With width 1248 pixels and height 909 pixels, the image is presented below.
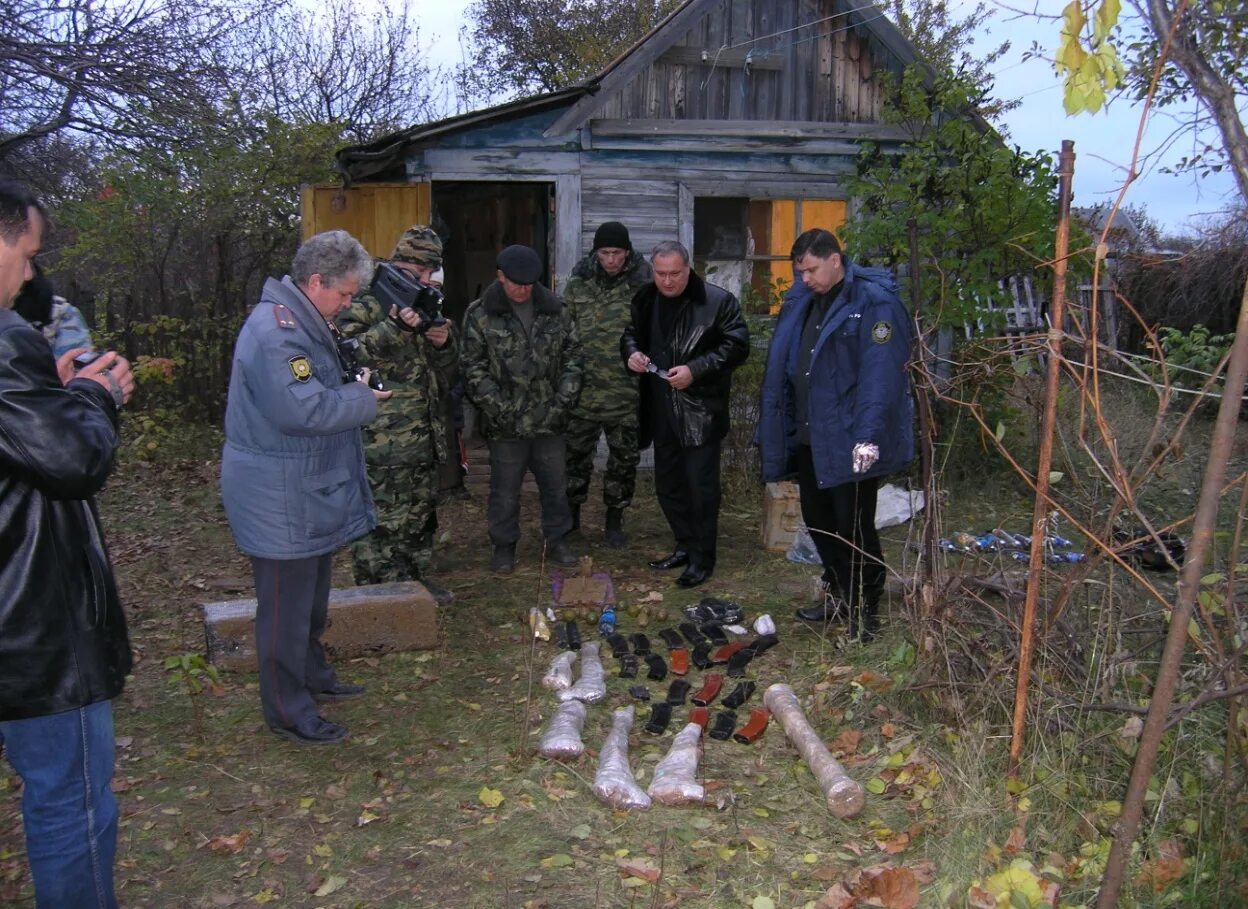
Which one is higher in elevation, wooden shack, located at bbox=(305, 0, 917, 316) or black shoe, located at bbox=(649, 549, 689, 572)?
wooden shack, located at bbox=(305, 0, 917, 316)

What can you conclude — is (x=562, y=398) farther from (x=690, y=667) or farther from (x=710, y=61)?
(x=710, y=61)

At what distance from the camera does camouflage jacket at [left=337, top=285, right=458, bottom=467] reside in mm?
5027

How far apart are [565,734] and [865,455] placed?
1.73 m

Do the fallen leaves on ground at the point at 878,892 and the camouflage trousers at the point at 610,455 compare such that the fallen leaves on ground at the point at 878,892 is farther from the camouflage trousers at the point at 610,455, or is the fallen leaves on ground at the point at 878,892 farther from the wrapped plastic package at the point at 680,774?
the camouflage trousers at the point at 610,455

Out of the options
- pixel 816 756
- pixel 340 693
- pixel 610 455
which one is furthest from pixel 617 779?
pixel 610 455

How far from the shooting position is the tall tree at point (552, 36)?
2170cm

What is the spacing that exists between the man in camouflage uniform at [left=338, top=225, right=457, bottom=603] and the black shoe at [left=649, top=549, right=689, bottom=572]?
1.50m

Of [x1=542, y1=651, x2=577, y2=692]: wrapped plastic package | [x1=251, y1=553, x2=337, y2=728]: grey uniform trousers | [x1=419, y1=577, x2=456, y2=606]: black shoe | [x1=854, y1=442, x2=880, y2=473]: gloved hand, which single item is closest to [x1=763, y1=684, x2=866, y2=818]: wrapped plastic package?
[x1=542, y1=651, x2=577, y2=692]: wrapped plastic package

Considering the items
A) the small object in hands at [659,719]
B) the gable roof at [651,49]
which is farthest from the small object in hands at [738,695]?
the gable roof at [651,49]

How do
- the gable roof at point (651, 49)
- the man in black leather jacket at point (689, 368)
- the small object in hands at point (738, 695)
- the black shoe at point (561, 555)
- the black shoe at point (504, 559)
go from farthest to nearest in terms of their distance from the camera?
the gable roof at point (651, 49)
the black shoe at point (561, 555)
the black shoe at point (504, 559)
the man in black leather jacket at point (689, 368)
the small object in hands at point (738, 695)

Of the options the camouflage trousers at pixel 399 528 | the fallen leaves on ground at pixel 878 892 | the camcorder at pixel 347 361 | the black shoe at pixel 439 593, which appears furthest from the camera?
the black shoe at pixel 439 593

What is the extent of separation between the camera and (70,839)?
240 centimetres

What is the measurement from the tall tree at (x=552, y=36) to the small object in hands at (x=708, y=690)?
18694 millimetres

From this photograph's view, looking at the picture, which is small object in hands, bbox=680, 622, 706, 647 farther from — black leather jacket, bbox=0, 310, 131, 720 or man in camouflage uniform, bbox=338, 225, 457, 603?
black leather jacket, bbox=0, 310, 131, 720
